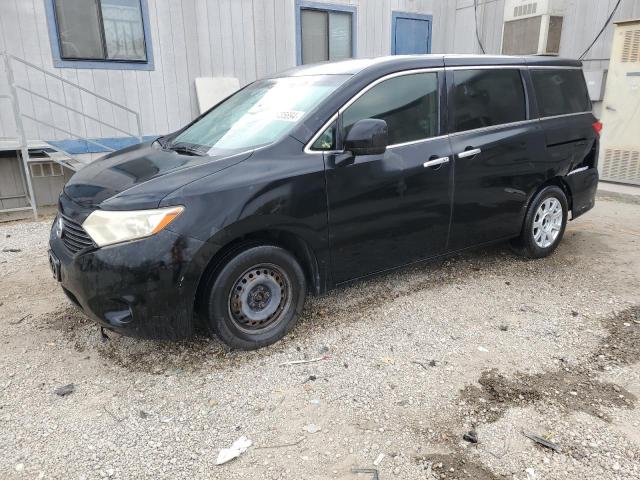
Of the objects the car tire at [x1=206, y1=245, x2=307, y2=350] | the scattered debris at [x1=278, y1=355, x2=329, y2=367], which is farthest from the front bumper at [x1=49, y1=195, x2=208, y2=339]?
the scattered debris at [x1=278, y1=355, x2=329, y2=367]

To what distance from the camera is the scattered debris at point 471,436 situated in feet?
8.23

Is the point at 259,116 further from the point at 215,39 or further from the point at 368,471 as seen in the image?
the point at 215,39

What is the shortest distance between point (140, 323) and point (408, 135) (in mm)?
2299

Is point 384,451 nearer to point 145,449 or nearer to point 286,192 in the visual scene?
point 145,449

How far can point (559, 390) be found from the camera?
2910 mm

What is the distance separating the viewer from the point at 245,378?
305 centimetres

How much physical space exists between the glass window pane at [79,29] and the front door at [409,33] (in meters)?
5.78

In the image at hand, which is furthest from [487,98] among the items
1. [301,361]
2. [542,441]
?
[542,441]

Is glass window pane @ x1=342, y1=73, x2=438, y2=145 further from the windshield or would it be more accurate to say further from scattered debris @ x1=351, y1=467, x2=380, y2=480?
scattered debris @ x1=351, y1=467, x2=380, y2=480

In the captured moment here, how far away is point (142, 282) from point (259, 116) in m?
1.53

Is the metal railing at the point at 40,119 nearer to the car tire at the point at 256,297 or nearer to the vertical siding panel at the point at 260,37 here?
the vertical siding panel at the point at 260,37

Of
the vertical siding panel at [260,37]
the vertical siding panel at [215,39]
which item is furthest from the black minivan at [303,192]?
the vertical siding panel at [260,37]

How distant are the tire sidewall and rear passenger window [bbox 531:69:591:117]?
0.73 m

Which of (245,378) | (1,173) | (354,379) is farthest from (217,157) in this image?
(1,173)
